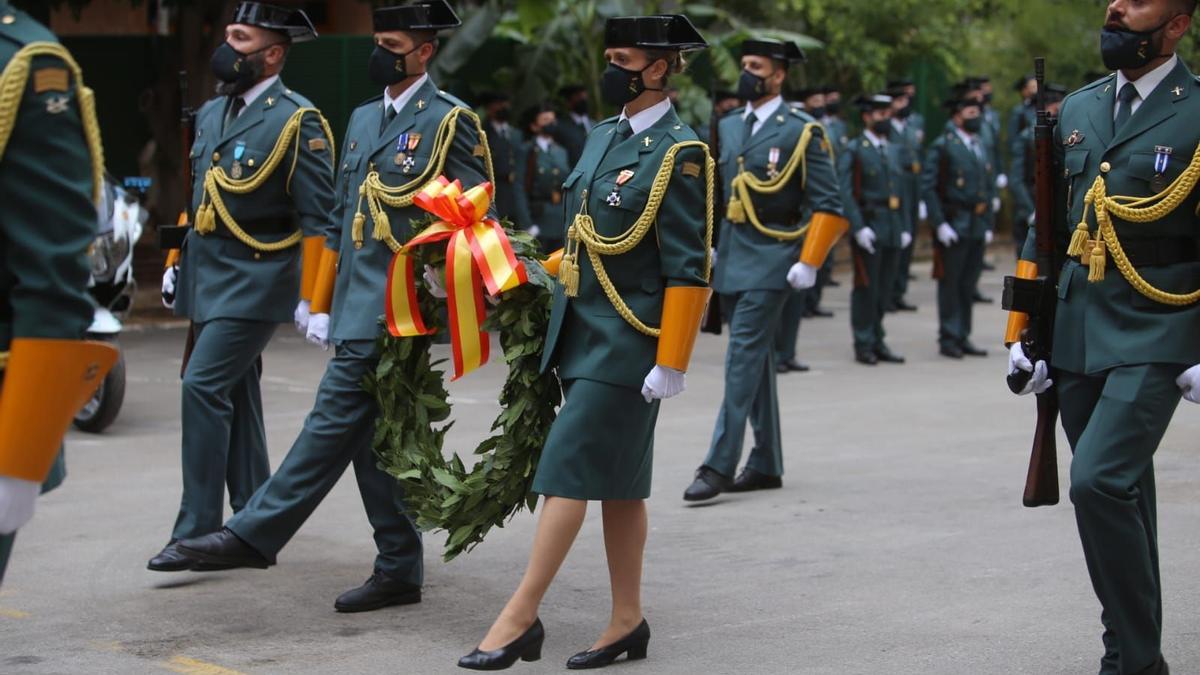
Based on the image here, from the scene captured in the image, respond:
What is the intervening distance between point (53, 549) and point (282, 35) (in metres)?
2.16

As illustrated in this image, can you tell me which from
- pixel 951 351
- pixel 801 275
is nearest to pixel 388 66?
pixel 801 275

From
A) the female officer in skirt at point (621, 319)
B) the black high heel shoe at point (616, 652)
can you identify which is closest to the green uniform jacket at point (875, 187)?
the female officer in skirt at point (621, 319)

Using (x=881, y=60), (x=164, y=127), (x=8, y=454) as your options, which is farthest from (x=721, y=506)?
(x=881, y=60)

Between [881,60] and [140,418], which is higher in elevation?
[881,60]

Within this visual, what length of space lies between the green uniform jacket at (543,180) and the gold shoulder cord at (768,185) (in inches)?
303

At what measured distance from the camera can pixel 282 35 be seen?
22.9ft

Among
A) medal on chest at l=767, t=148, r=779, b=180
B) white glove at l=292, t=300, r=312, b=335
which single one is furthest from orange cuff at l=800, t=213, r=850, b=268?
white glove at l=292, t=300, r=312, b=335

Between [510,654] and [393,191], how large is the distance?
1727mm

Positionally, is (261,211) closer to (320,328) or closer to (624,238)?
(320,328)

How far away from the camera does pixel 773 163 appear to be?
923 centimetres

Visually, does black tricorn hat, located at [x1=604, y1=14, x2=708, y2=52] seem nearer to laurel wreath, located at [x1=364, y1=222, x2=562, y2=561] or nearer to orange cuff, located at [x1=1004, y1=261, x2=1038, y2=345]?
laurel wreath, located at [x1=364, y1=222, x2=562, y2=561]

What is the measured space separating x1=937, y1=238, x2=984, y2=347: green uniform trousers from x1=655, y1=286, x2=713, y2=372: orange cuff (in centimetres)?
936

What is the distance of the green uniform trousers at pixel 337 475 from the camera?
620cm

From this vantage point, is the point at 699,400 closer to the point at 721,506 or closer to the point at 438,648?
the point at 721,506
